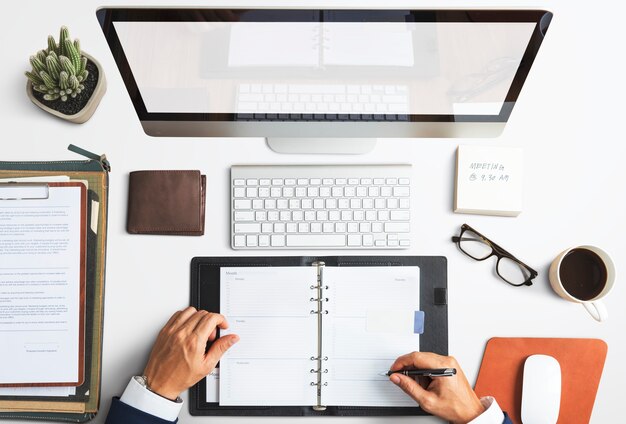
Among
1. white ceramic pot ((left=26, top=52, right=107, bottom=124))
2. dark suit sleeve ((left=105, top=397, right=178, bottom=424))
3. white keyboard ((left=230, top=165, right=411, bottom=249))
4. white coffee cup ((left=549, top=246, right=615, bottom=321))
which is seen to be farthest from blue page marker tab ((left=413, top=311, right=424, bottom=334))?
white ceramic pot ((left=26, top=52, right=107, bottom=124))

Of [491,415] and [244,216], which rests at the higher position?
[244,216]

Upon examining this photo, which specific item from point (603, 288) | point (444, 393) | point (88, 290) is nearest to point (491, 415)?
point (444, 393)

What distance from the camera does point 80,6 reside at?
96 centimetres

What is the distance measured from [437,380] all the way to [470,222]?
0.97 ft

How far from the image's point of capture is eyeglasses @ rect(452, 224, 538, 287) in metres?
0.92

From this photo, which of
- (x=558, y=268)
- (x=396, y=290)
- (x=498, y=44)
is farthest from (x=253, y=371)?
(x=498, y=44)

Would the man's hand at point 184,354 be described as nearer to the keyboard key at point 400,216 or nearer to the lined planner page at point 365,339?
the lined planner page at point 365,339

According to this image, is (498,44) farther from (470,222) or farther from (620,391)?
(620,391)

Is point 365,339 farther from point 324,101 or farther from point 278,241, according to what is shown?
point 324,101

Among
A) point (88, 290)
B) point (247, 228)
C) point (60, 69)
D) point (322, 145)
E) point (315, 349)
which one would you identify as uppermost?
point (60, 69)

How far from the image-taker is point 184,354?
2.85 ft

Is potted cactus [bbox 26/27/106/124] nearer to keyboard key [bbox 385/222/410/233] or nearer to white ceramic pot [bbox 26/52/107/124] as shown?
white ceramic pot [bbox 26/52/107/124]

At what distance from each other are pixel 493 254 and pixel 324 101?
0.43 meters

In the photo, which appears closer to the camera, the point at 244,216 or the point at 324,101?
the point at 324,101
